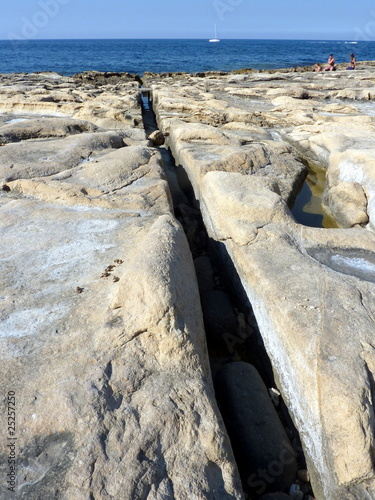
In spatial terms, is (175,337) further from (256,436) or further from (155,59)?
(155,59)

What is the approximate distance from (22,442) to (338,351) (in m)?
2.46

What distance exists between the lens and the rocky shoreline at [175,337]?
262 cm

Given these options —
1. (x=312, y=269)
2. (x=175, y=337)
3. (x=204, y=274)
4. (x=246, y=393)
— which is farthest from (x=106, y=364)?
(x=204, y=274)

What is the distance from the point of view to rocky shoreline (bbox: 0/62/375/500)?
103 inches

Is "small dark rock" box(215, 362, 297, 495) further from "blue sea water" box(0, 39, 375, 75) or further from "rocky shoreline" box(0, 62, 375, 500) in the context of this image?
"blue sea water" box(0, 39, 375, 75)

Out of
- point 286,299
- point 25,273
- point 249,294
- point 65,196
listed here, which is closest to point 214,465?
point 286,299

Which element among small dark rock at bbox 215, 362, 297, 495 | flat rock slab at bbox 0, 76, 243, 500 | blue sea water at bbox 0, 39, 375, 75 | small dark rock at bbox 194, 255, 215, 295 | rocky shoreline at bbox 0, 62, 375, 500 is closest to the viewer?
flat rock slab at bbox 0, 76, 243, 500

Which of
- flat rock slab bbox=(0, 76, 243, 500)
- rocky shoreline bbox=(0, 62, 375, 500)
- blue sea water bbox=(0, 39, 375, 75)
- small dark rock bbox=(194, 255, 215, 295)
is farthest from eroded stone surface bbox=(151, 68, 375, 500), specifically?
blue sea water bbox=(0, 39, 375, 75)

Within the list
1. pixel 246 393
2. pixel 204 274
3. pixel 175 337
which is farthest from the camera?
pixel 204 274

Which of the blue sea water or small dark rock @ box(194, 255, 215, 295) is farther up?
the blue sea water

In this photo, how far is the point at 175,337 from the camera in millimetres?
3246

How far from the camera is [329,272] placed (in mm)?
4176

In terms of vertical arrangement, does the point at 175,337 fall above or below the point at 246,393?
above

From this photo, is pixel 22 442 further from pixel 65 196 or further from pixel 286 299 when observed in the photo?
pixel 65 196
